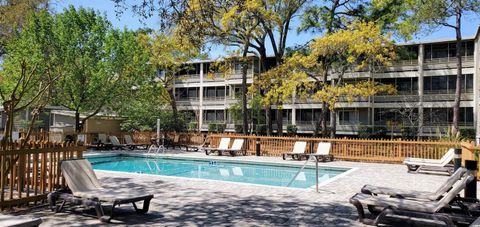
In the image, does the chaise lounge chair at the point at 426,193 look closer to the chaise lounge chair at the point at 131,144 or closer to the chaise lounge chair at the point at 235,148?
the chaise lounge chair at the point at 235,148

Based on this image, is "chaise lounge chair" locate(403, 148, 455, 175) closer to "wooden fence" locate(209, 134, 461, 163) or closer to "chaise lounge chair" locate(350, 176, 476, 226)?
"wooden fence" locate(209, 134, 461, 163)

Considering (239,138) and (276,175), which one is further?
(239,138)

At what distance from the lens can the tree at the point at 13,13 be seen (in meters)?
19.5

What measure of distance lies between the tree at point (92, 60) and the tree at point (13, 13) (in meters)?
2.11

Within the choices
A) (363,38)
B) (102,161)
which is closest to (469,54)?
(363,38)

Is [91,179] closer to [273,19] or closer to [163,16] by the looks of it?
[163,16]

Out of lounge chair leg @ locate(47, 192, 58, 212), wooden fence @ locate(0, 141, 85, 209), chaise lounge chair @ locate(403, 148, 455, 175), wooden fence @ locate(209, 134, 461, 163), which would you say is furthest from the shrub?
lounge chair leg @ locate(47, 192, 58, 212)

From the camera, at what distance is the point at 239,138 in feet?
77.9

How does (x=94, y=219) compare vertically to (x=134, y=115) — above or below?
below

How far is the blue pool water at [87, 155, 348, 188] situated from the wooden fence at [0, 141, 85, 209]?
771cm

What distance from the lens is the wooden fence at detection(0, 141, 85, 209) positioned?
720 centimetres

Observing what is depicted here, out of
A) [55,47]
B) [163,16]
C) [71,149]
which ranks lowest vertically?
[71,149]

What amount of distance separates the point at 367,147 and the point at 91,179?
15654 mm

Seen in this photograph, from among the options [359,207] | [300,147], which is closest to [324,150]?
[300,147]
